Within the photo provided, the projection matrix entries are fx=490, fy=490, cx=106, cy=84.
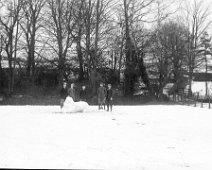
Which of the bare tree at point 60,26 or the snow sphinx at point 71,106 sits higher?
the bare tree at point 60,26

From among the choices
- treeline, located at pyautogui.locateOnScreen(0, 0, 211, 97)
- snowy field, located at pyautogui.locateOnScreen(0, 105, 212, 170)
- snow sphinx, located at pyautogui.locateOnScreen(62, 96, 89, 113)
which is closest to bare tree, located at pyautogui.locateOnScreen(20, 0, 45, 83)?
treeline, located at pyautogui.locateOnScreen(0, 0, 211, 97)

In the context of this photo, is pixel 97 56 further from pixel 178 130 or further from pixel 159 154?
pixel 159 154

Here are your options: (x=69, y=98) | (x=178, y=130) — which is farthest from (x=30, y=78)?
(x=178, y=130)

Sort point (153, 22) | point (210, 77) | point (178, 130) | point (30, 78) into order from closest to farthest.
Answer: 1. point (178, 130)
2. point (30, 78)
3. point (153, 22)
4. point (210, 77)

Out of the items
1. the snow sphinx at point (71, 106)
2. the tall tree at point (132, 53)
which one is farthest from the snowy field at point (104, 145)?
the tall tree at point (132, 53)

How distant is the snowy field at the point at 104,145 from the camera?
11.8m

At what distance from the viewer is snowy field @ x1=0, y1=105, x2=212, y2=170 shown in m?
11.8

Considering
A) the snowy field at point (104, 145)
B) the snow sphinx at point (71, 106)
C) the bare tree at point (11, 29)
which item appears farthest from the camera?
the bare tree at point (11, 29)

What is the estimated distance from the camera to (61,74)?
53688mm

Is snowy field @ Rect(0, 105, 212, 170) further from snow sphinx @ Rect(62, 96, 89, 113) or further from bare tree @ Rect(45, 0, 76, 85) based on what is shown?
bare tree @ Rect(45, 0, 76, 85)

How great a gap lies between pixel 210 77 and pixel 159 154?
193 ft

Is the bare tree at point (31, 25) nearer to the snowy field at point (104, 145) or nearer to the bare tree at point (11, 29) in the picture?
the bare tree at point (11, 29)

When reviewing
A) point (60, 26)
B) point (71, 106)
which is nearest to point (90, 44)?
point (60, 26)

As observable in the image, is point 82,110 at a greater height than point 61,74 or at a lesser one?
lesser
